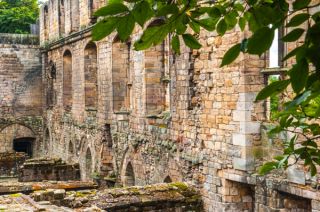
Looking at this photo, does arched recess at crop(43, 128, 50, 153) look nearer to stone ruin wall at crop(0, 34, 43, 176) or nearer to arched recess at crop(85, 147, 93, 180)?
stone ruin wall at crop(0, 34, 43, 176)

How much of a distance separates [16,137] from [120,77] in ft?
36.7

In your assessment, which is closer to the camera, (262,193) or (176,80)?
(262,193)

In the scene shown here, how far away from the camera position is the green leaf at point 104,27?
2.13m

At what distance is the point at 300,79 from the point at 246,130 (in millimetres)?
7276

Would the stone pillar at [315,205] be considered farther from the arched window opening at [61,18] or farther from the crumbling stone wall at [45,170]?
the arched window opening at [61,18]

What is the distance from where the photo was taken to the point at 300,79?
6.42ft

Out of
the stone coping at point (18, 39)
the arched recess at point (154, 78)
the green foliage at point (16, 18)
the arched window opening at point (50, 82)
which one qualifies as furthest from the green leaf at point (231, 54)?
the green foliage at point (16, 18)

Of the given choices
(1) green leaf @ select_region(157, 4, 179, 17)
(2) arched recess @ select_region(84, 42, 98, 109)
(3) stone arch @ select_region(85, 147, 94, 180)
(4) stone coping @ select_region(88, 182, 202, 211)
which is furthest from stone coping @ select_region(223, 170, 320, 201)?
(2) arched recess @ select_region(84, 42, 98, 109)

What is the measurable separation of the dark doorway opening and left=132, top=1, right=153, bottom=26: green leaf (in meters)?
24.2

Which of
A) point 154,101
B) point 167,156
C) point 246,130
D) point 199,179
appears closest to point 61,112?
point 154,101

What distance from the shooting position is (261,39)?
196 cm

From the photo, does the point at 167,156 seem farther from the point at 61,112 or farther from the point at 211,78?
the point at 61,112

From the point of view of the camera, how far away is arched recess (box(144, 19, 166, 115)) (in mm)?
13234

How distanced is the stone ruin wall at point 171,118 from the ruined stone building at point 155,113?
0.7 inches
